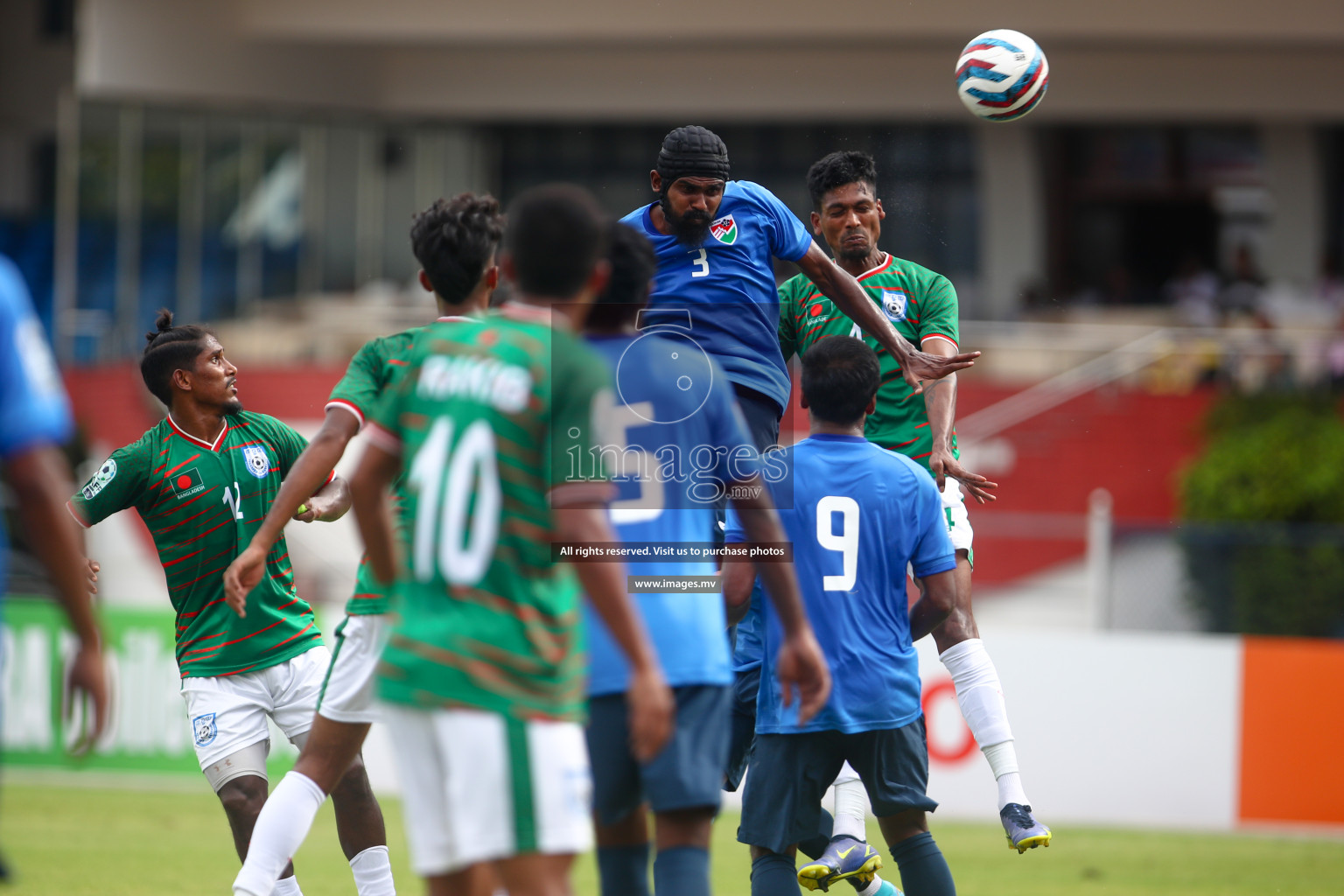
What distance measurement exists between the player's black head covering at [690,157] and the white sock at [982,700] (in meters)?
2.24

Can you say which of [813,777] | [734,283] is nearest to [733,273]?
[734,283]

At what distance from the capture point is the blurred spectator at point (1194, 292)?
18938mm

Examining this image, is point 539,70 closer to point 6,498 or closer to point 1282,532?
point 6,498

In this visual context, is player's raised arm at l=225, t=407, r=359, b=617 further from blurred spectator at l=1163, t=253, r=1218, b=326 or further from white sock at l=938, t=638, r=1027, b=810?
blurred spectator at l=1163, t=253, r=1218, b=326

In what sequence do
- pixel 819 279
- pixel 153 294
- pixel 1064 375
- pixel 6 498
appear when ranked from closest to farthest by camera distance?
1. pixel 819 279
2. pixel 6 498
3. pixel 1064 375
4. pixel 153 294

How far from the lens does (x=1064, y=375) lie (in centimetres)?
1792

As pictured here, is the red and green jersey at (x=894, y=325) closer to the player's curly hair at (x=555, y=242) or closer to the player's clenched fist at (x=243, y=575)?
the player's clenched fist at (x=243, y=575)

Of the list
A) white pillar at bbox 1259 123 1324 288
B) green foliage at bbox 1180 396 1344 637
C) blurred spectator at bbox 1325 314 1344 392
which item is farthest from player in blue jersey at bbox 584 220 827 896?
white pillar at bbox 1259 123 1324 288

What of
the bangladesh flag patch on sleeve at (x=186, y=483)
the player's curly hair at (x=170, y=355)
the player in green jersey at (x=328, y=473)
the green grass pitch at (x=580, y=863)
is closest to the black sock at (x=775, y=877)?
the player in green jersey at (x=328, y=473)

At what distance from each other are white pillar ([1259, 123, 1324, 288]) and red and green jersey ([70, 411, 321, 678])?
18.6 metres

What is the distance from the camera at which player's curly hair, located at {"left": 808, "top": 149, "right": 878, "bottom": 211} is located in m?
6.79

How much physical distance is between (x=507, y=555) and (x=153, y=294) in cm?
2041

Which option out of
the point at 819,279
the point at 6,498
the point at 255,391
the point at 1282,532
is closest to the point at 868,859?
the point at 819,279

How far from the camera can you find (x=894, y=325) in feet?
22.6
